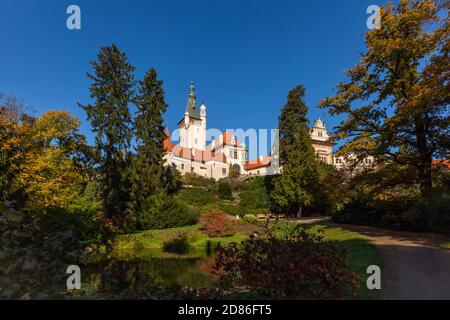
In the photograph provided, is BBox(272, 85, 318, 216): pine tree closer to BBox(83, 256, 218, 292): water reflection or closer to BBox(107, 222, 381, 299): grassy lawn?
BBox(107, 222, 381, 299): grassy lawn

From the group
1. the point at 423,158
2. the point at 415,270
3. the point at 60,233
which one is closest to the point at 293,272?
the point at 60,233

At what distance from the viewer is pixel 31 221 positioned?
12.8 feet

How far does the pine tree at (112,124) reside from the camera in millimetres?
22375

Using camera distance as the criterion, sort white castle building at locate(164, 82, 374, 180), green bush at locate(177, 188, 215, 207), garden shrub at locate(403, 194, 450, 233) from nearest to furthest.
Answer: garden shrub at locate(403, 194, 450, 233) → green bush at locate(177, 188, 215, 207) → white castle building at locate(164, 82, 374, 180)

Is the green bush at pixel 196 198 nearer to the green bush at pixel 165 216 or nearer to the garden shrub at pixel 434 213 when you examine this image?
the green bush at pixel 165 216

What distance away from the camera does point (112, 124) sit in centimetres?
2291

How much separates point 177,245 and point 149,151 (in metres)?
8.50

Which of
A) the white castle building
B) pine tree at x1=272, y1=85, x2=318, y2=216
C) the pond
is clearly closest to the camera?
the pond

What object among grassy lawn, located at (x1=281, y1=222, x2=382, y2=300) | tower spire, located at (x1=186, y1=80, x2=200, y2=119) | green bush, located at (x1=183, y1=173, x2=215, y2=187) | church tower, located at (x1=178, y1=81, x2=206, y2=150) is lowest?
grassy lawn, located at (x1=281, y1=222, x2=382, y2=300)

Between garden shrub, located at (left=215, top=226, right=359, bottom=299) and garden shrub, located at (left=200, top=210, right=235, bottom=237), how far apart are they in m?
14.6

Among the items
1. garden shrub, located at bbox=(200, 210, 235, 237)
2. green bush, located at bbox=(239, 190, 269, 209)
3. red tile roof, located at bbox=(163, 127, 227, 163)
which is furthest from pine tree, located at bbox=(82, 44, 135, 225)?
red tile roof, located at bbox=(163, 127, 227, 163)

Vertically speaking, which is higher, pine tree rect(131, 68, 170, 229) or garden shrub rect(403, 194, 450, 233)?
pine tree rect(131, 68, 170, 229)

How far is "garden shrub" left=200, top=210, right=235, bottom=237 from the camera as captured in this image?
64.2 feet
